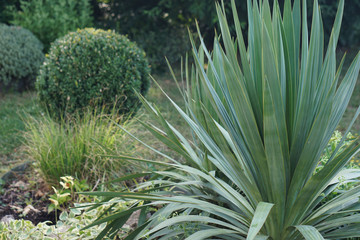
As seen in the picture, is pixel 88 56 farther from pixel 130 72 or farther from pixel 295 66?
pixel 295 66

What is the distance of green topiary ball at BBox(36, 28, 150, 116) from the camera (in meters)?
5.26

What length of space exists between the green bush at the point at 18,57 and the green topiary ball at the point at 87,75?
250cm

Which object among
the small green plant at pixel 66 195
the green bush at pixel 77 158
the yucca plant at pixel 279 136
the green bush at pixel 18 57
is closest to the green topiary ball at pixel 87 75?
the green bush at pixel 77 158

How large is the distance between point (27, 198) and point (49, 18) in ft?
21.2

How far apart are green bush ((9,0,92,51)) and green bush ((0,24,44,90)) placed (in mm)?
559

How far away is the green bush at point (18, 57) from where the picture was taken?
757 cm

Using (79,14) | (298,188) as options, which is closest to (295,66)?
(298,188)

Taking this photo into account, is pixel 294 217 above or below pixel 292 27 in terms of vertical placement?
below

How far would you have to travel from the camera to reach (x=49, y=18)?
8.91 meters

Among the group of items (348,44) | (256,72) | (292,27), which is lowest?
(348,44)

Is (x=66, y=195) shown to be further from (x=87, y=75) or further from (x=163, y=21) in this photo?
(x=163, y=21)

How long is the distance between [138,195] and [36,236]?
1124 millimetres

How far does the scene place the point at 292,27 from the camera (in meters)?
1.88

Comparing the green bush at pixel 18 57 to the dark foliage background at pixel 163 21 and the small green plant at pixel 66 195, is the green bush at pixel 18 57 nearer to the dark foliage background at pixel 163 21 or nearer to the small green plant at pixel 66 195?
the dark foliage background at pixel 163 21
